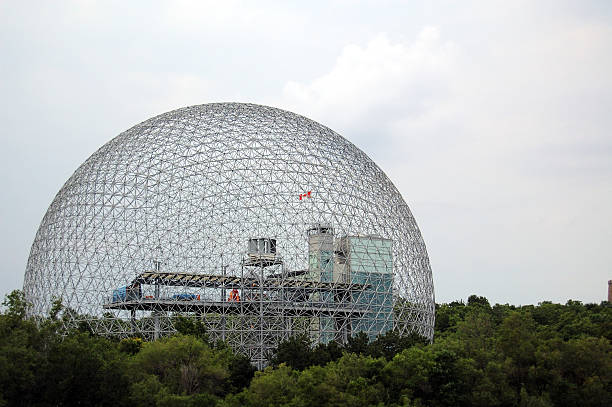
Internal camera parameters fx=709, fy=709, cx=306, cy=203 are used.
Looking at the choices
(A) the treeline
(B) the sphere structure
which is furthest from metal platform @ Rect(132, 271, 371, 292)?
(A) the treeline

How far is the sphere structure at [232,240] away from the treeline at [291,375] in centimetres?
814

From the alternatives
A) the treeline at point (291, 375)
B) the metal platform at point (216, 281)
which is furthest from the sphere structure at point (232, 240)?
the treeline at point (291, 375)

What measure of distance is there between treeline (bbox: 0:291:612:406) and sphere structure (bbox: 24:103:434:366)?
321 inches

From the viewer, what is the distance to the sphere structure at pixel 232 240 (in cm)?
4169

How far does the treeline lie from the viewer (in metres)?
25.2

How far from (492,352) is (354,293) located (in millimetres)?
14954

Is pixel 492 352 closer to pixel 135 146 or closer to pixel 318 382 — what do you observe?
pixel 318 382

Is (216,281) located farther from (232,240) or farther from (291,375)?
(291,375)

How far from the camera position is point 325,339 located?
45156 millimetres

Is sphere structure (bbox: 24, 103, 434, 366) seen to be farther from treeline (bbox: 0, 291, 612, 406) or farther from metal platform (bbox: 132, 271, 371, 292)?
treeline (bbox: 0, 291, 612, 406)

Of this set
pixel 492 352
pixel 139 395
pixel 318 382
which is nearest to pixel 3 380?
pixel 139 395

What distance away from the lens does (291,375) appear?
94.9 feet

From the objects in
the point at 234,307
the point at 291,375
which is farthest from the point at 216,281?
the point at 291,375

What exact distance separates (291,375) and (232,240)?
14094mm
